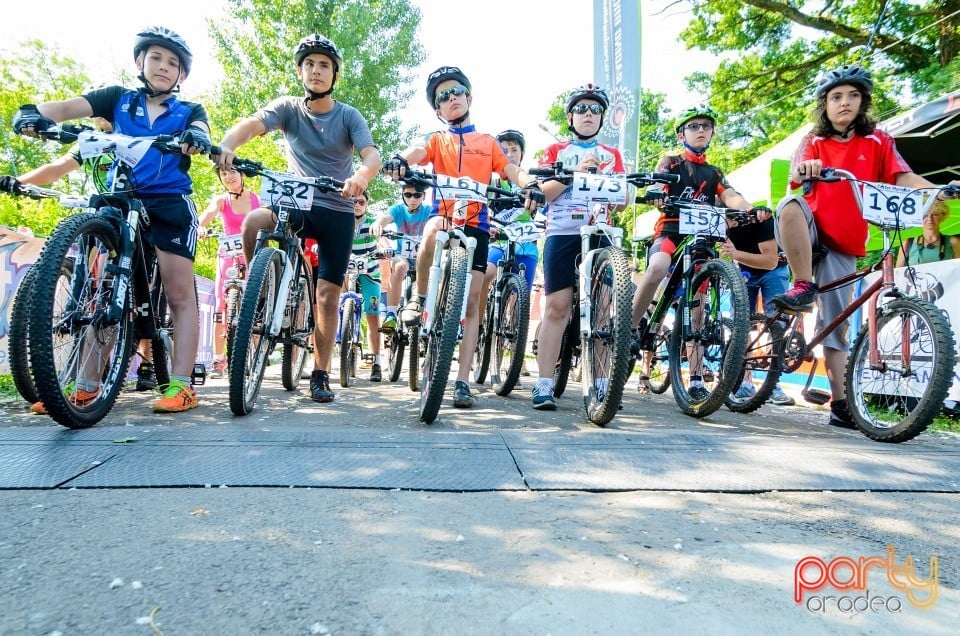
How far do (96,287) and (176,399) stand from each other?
2.30 ft

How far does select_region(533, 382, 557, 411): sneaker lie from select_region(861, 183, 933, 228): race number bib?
6.73ft

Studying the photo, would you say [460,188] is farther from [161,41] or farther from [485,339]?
[485,339]

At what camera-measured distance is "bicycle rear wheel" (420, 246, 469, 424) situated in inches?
118

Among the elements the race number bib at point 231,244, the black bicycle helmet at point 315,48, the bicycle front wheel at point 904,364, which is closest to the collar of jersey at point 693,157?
the bicycle front wheel at point 904,364

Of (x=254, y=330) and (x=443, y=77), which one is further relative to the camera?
(x=443, y=77)

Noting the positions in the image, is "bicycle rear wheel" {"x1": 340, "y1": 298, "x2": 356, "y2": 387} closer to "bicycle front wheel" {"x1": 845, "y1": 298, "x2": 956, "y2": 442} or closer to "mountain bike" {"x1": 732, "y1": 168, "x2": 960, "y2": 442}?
"mountain bike" {"x1": 732, "y1": 168, "x2": 960, "y2": 442}

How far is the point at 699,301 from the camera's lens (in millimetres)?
3871

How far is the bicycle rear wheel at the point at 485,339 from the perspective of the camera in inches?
203

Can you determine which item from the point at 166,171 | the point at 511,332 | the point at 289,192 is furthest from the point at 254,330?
the point at 511,332

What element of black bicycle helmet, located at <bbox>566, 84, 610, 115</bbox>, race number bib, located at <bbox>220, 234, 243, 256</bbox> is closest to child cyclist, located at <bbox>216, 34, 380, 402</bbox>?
black bicycle helmet, located at <bbox>566, 84, 610, 115</bbox>

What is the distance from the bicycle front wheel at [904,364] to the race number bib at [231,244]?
5.03m

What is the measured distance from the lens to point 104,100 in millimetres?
3295

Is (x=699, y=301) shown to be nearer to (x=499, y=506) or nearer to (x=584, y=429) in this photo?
(x=584, y=429)

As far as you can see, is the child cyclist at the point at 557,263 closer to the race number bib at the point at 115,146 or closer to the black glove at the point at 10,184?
the race number bib at the point at 115,146
